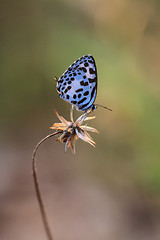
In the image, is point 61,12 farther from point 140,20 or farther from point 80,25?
point 140,20

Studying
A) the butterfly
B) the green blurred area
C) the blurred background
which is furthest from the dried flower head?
the green blurred area

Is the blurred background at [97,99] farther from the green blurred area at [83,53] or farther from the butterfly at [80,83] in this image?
the butterfly at [80,83]

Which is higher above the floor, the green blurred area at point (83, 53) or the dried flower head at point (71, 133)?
the green blurred area at point (83, 53)

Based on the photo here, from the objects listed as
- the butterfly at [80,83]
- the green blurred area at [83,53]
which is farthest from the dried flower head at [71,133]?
the green blurred area at [83,53]

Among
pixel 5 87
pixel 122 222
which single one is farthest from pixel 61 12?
pixel 122 222

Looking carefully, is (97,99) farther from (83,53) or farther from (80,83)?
(80,83)

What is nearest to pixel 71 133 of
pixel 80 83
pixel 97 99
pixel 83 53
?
pixel 80 83

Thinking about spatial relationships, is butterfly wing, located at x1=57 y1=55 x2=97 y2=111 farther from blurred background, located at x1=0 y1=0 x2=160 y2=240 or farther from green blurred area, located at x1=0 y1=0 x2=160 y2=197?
green blurred area, located at x1=0 y1=0 x2=160 y2=197
